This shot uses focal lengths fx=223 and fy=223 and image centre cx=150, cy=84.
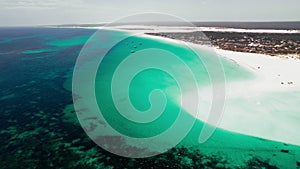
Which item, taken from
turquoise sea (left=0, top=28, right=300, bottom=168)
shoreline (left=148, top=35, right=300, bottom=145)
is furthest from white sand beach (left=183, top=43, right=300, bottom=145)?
turquoise sea (left=0, top=28, right=300, bottom=168)

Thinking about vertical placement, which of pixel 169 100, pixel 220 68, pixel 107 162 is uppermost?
pixel 220 68

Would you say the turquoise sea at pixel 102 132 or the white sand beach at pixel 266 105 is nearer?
the turquoise sea at pixel 102 132

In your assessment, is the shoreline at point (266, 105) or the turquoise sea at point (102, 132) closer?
the turquoise sea at point (102, 132)

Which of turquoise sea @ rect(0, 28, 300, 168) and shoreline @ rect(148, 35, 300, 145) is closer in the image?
turquoise sea @ rect(0, 28, 300, 168)

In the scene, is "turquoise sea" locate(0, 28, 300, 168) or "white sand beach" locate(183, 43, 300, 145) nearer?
"turquoise sea" locate(0, 28, 300, 168)

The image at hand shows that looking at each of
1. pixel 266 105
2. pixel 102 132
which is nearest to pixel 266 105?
pixel 266 105

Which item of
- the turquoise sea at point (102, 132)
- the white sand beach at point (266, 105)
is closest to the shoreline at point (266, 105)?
the white sand beach at point (266, 105)

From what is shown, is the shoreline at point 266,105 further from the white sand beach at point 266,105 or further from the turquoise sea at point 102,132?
the turquoise sea at point 102,132

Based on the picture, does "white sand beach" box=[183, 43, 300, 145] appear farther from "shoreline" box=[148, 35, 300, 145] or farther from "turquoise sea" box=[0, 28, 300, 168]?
"turquoise sea" box=[0, 28, 300, 168]

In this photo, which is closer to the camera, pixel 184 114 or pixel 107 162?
pixel 107 162

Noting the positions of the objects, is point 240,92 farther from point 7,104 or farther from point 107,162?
point 7,104

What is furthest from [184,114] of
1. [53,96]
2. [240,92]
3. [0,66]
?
[0,66]
